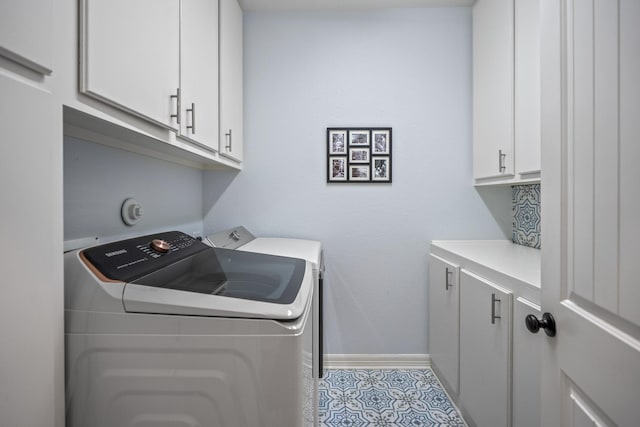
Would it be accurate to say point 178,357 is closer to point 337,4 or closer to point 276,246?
point 276,246

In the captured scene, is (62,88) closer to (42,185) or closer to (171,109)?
(42,185)

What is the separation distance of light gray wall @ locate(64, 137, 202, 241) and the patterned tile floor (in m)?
1.45

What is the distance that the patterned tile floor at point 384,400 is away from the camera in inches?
68.6

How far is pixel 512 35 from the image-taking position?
1.71 metres

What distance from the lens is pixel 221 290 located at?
2.78ft

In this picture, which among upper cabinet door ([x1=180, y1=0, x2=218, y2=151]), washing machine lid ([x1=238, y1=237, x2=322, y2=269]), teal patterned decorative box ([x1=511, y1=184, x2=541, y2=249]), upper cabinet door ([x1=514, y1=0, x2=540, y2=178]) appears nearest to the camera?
upper cabinet door ([x1=180, y1=0, x2=218, y2=151])

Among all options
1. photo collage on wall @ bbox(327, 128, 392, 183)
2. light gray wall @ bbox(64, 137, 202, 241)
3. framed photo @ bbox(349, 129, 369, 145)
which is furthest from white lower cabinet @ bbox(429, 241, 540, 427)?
light gray wall @ bbox(64, 137, 202, 241)

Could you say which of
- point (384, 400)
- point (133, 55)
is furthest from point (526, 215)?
point (133, 55)

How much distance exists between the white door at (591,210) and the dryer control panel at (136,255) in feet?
3.74

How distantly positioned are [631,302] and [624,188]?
226 millimetres

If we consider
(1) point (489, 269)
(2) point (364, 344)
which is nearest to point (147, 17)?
(1) point (489, 269)

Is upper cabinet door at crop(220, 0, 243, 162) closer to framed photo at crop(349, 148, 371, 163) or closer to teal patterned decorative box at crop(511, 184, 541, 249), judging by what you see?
framed photo at crop(349, 148, 371, 163)

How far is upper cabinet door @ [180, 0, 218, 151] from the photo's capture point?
1.29m

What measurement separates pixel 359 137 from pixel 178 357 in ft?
6.19
